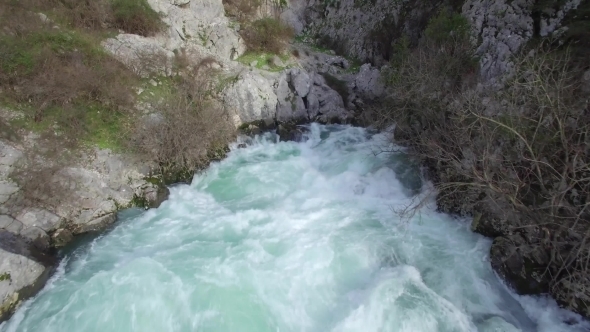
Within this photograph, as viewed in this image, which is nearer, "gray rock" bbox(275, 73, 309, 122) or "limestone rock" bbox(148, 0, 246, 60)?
"gray rock" bbox(275, 73, 309, 122)

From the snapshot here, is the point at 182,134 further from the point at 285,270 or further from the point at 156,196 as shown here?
the point at 285,270

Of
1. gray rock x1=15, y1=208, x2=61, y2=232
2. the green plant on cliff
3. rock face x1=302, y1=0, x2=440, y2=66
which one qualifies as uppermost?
rock face x1=302, y1=0, x2=440, y2=66

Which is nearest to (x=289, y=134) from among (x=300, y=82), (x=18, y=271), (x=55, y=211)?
(x=300, y=82)

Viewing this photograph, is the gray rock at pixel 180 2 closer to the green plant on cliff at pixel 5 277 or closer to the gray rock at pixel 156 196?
the gray rock at pixel 156 196

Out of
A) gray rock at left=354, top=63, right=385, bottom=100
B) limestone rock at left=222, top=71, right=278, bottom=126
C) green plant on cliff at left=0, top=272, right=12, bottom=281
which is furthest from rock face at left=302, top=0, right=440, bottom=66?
green plant on cliff at left=0, top=272, right=12, bottom=281

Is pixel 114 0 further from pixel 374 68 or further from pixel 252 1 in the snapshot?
pixel 374 68

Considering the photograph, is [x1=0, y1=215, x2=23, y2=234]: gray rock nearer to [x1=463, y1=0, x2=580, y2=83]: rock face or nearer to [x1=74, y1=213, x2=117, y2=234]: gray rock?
[x1=74, y1=213, x2=117, y2=234]: gray rock

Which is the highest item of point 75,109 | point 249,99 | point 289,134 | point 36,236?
point 75,109
